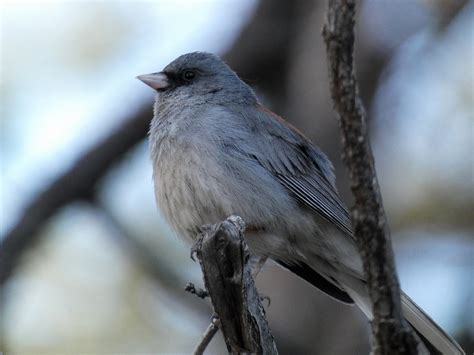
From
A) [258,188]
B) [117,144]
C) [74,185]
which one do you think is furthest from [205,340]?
[117,144]

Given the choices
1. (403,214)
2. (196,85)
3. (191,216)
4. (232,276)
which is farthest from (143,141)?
(232,276)

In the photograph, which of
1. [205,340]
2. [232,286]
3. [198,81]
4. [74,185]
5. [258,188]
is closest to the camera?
→ [232,286]

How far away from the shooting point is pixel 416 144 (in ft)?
Result: 26.6

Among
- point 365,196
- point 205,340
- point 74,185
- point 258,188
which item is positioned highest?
point 74,185

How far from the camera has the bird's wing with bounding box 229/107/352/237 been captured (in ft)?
15.8

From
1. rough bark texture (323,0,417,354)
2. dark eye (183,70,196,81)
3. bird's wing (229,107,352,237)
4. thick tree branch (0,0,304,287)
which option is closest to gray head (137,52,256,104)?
dark eye (183,70,196,81)

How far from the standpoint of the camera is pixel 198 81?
5.56 m

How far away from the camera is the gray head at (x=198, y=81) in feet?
17.8

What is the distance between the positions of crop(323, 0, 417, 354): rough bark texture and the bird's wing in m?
2.09

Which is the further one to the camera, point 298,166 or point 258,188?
point 298,166

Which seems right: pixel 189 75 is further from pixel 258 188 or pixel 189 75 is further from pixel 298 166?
pixel 258 188

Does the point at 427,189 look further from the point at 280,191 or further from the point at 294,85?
the point at 280,191

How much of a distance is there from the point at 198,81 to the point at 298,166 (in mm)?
1013

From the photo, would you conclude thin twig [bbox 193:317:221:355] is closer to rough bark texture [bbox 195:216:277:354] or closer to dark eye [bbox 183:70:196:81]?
rough bark texture [bbox 195:216:277:354]
